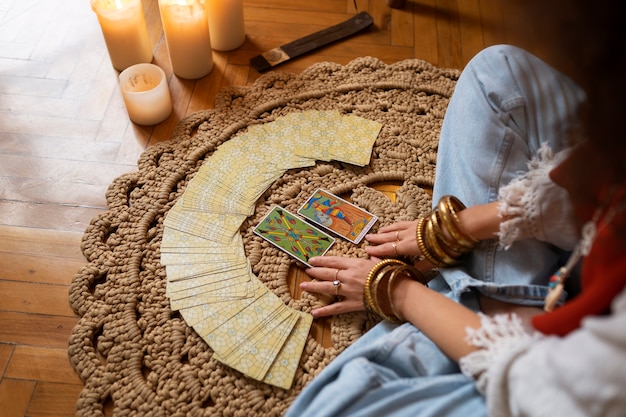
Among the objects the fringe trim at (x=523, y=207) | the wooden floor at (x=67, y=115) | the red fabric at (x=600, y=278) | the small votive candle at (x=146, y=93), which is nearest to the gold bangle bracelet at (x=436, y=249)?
the fringe trim at (x=523, y=207)

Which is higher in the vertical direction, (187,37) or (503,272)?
(187,37)

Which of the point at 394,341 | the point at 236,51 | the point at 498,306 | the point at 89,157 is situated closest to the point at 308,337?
the point at 394,341

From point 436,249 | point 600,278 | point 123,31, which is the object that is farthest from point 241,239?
point 600,278

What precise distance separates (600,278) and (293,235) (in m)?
0.75

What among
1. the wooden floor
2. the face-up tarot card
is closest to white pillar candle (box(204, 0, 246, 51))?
the wooden floor

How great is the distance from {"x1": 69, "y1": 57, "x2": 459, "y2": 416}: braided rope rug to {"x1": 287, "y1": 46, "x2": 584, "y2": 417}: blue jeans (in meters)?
0.19

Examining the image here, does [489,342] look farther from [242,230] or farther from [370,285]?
[242,230]

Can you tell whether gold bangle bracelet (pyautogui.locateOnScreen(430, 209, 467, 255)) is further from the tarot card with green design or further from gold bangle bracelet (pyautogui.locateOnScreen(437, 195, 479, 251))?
the tarot card with green design

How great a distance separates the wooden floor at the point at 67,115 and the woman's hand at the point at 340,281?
52 cm

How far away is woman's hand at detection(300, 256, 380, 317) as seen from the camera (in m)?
1.15

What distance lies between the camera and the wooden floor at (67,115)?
1171mm

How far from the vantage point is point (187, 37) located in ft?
5.08

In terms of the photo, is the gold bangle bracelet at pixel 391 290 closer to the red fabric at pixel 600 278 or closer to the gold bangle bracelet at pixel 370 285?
the gold bangle bracelet at pixel 370 285

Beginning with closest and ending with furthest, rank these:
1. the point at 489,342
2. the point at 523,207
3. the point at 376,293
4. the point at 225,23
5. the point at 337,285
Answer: the point at 489,342 → the point at 523,207 → the point at 376,293 → the point at 337,285 → the point at 225,23
